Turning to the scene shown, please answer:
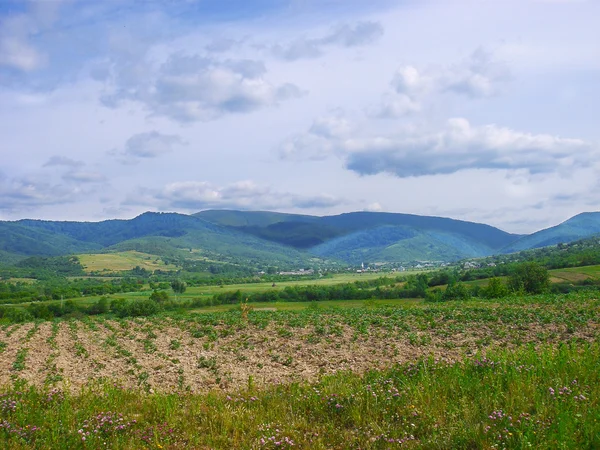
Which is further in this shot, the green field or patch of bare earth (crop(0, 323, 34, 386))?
the green field

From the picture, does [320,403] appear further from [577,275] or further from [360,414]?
[577,275]

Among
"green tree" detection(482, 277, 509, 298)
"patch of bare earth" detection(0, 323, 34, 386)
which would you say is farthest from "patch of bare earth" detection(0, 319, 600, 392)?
"green tree" detection(482, 277, 509, 298)

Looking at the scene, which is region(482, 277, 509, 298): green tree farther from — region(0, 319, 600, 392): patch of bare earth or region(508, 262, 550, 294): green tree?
region(0, 319, 600, 392): patch of bare earth

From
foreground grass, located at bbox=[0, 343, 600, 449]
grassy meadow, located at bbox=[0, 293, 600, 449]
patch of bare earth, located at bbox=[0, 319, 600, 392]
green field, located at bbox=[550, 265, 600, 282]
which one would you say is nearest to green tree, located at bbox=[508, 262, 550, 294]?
green field, located at bbox=[550, 265, 600, 282]

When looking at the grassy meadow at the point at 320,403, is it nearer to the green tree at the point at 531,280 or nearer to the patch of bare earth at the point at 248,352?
the patch of bare earth at the point at 248,352

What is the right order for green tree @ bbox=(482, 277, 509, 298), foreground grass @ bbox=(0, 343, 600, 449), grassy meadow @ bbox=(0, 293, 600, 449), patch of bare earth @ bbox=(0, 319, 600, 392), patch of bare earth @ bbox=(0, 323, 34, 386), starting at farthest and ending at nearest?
green tree @ bbox=(482, 277, 509, 298) → patch of bare earth @ bbox=(0, 323, 34, 386) → patch of bare earth @ bbox=(0, 319, 600, 392) → grassy meadow @ bbox=(0, 293, 600, 449) → foreground grass @ bbox=(0, 343, 600, 449)

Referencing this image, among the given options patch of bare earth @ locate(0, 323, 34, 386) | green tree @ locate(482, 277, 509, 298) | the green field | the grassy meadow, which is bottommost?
the green field

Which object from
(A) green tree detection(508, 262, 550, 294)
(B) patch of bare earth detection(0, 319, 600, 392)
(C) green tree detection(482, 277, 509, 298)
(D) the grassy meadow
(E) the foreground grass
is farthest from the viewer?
(A) green tree detection(508, 262, 550, 294)

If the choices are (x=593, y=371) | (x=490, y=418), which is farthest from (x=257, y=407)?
(x=593, y=371)

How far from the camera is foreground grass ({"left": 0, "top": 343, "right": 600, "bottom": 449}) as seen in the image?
636cm

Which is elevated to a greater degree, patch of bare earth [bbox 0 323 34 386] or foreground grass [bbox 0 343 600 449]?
foreground grass [bbox 0 343 600 449]

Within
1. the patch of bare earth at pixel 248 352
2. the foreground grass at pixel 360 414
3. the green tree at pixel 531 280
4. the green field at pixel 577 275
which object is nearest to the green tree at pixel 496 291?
the green tree at pixel 531 280

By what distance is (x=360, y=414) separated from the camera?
757cm

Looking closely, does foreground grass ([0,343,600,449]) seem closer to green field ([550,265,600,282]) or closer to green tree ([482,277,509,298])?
green tree ([482,277,509,298])
